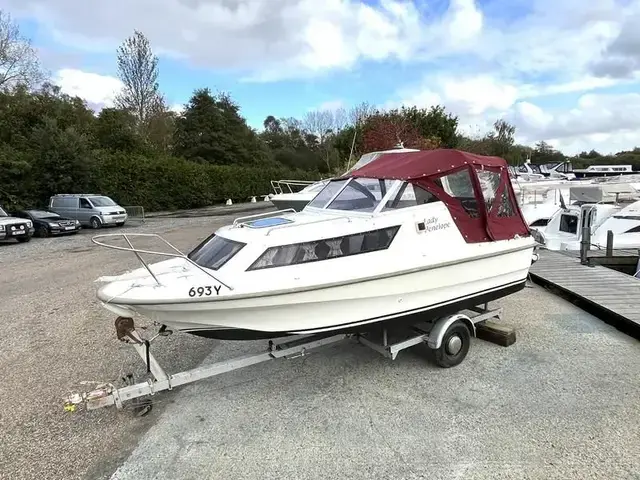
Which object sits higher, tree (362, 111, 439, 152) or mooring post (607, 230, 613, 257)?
tree (362, 111, 439, 152)

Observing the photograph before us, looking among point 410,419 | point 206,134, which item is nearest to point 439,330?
point 410,419

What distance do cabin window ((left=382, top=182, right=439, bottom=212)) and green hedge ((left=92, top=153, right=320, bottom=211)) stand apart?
2207cm

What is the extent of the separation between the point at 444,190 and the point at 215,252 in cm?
239

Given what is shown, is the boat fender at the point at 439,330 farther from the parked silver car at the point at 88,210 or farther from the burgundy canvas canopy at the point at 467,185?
the parked silver car at the point at 88,210

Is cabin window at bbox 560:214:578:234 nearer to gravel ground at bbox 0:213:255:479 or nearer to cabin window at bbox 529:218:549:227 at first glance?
cabin window at bbox 529:218:549:227

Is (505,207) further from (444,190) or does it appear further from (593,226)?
(593,226)

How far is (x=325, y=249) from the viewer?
12.4 feet

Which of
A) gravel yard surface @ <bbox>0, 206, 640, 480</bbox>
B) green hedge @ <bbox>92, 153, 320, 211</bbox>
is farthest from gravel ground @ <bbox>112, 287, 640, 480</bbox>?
green hedge @ <bbox>92, 153, 320, 211</bbox>

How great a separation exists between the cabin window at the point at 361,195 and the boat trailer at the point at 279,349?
1.26 m

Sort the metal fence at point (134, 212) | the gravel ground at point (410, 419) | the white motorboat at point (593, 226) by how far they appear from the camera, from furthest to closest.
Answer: the metal fence at point (134, 212) < the white motorboat at point (593, 226) < the gravel ground at point (410, 419)

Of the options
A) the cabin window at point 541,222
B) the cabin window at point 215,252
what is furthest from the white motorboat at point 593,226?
the cabin window at point 215,252

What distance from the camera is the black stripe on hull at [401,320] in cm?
365

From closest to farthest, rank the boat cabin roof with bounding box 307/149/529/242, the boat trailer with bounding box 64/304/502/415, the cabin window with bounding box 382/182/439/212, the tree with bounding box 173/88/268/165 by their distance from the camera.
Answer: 1. the boat trailer with bounding box 64/304/502/415
2. the cabin window with bounding box 382/182/439/212
3. the boat cabin roof with bounding box 307/149/529/242
4. the tree with bounding box 173/88/268/165

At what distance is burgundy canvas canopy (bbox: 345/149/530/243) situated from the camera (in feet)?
14.7
